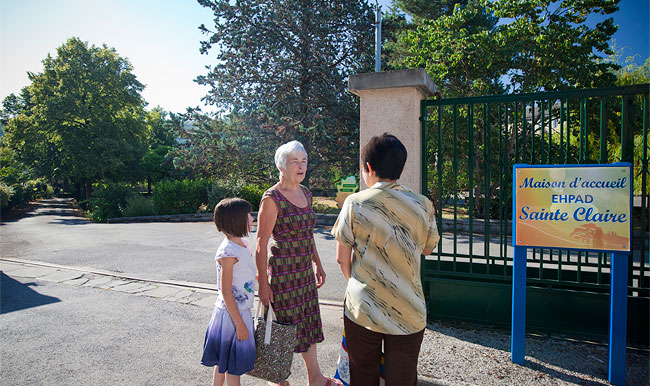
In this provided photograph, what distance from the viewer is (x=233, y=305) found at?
2439 millimetres

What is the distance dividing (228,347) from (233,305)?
290 millimetres

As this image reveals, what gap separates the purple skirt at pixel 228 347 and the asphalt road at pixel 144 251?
310 centimetres

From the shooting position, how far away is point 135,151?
31234mm

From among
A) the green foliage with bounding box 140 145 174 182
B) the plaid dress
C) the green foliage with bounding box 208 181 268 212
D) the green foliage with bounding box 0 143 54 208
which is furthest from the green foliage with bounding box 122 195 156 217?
the plaid dress

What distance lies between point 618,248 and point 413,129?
2143 millimetres

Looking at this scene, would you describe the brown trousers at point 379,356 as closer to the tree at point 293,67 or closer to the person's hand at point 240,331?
the person's hand at point 240,331

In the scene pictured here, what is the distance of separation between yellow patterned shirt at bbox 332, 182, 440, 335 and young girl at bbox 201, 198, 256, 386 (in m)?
0.85

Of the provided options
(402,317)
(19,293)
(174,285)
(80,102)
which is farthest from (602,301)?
(80,102)

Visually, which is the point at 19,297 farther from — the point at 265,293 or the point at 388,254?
the point at 388,254

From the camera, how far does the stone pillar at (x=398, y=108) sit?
4.23 meters

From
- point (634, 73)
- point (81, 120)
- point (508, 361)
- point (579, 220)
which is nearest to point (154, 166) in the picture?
point (81, 120)

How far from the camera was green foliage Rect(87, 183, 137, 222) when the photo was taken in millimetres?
19736

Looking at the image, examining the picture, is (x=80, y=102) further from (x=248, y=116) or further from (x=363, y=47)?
(x=363, y=47)

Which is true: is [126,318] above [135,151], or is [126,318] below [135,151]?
below
